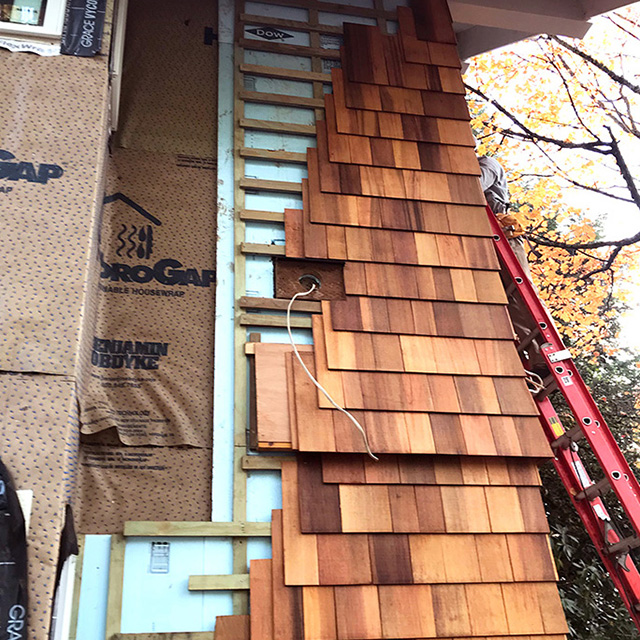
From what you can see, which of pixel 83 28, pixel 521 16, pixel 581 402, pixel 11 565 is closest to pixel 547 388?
pixel 581 402

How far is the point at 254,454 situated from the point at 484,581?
1.12 meters

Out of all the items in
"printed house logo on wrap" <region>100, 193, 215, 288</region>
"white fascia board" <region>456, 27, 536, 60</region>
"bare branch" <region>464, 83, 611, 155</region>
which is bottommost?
"printed house logo on wrap" <region>100, 193, 215, 288</region>

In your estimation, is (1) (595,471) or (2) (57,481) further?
(1) (595,471)

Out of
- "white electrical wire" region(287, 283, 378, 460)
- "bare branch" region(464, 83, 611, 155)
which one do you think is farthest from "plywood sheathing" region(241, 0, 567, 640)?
"bare branch" region(464, 83, 611, 155)

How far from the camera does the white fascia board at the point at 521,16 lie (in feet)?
14.3

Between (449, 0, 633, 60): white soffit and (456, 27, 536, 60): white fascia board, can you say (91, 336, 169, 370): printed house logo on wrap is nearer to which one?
(449, 0, 633, 60): white soffit

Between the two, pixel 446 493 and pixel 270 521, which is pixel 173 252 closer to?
pixel 270 521

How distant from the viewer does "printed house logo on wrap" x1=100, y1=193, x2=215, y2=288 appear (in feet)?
10.9

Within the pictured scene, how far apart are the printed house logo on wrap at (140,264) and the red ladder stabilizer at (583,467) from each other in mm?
1872

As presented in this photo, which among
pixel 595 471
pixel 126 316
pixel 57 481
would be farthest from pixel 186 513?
pixel 595 471

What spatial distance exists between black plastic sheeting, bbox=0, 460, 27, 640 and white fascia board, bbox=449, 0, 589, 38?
3.91 meters

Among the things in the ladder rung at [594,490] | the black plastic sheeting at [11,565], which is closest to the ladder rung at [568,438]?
the ladder rung at [594,490]

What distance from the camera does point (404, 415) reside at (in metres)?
3.05

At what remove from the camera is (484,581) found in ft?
9.29
